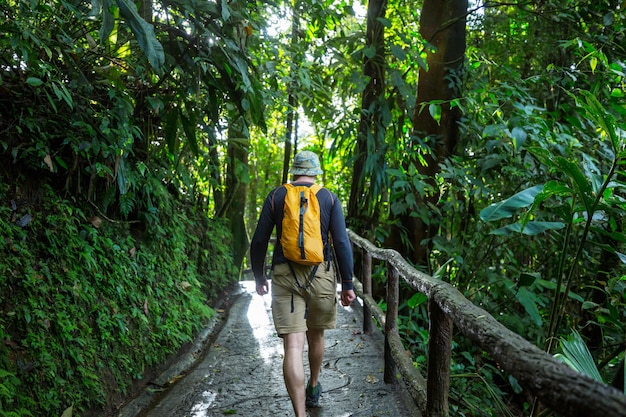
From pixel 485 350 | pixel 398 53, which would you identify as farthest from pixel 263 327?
pixel 485 350

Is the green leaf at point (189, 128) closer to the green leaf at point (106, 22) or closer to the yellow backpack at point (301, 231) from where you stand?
the yellow backpack at point (301, 231)

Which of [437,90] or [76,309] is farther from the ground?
[437,90]

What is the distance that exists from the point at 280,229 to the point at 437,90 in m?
4.93

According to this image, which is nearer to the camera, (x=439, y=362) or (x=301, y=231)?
(x=439, y=362)

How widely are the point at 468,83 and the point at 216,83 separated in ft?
15.6

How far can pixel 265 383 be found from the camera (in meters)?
4.59

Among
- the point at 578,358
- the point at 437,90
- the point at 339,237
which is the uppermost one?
the point at 437,90

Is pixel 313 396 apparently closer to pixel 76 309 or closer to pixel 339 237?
pixel 339 237

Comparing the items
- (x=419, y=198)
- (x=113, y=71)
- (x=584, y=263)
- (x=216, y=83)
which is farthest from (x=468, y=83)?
(x=113, y=71)

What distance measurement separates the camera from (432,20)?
7.74m

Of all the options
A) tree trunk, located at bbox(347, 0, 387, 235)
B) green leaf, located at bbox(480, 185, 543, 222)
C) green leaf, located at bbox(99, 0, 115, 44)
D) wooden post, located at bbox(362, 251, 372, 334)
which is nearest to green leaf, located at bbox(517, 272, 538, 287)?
green leaf, located at bbox(480, 185, 543, 222)

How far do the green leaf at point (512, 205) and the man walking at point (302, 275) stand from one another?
3.27 feet

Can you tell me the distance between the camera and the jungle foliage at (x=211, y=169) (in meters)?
3.34

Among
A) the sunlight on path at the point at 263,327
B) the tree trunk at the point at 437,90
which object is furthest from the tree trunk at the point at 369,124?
the sunlight on path at the point at 263,327
